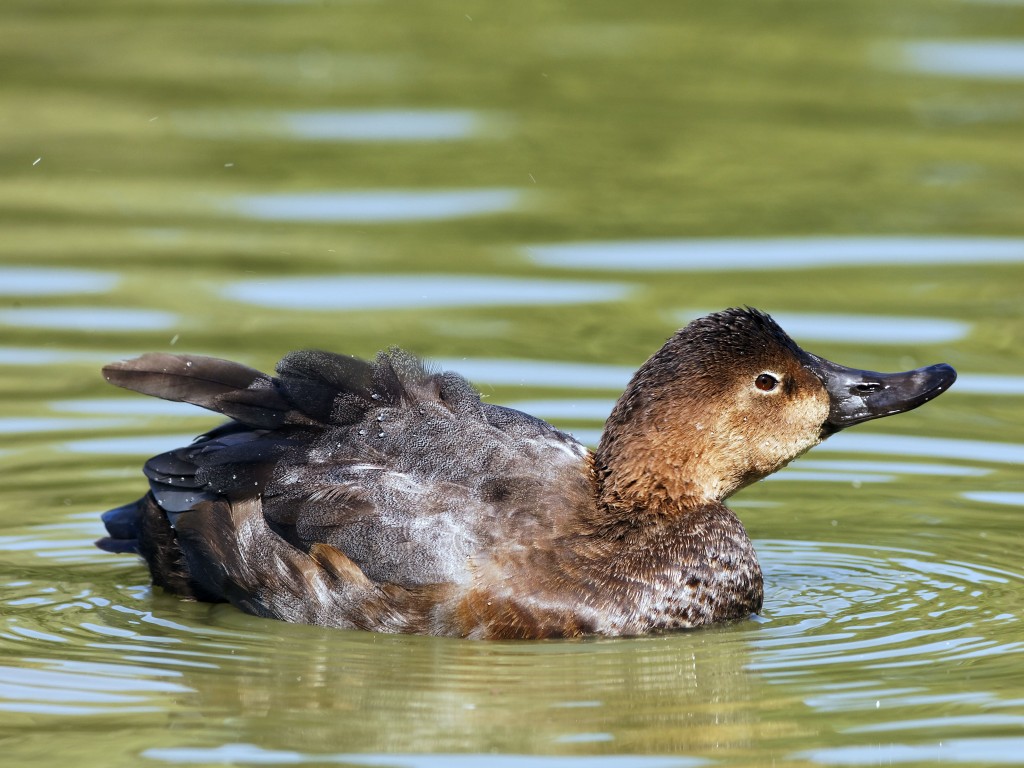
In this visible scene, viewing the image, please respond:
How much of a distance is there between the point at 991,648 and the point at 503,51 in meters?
8.72

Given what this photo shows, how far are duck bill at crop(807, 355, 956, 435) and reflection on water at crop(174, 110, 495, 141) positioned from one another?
6134 mm

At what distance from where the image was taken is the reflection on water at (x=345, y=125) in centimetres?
A: 1304

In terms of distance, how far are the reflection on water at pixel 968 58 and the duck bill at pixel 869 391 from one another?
278 inches

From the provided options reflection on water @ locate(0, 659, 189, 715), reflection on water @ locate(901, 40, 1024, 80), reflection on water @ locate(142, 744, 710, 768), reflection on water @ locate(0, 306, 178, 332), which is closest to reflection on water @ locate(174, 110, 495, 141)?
reflection on water @ locate(0, 306, 178, 332)

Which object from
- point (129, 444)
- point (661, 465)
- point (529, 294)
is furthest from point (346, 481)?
point (529, 294)

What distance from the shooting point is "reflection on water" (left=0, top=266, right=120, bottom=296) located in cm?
1084

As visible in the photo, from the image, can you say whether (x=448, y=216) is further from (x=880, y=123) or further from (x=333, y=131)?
(x=880, y=123)

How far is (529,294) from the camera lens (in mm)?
10734

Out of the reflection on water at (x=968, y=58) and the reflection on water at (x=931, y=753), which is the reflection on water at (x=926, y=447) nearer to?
the reflection on water at (x=931, y=753)

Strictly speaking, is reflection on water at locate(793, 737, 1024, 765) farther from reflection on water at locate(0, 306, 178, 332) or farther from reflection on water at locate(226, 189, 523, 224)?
reflection on water at locate(226, 189, 523, 224)

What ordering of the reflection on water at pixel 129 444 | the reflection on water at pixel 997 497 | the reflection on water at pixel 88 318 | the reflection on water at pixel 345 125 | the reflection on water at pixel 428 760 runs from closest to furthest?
the reflection on water at pixel 428 760
the reflection on water at pixel 997 497
the reflection on water at pixel 129 444
the reflection on water at pixel 88 318
the reflection on water at pixel 345 125

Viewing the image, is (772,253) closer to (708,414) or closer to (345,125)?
(345,125)

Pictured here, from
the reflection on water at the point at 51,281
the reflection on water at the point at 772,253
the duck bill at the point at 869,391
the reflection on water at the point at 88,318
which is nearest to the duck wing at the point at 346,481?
the duck bill at the point at 869,391

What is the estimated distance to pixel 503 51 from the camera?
14.3 meters
